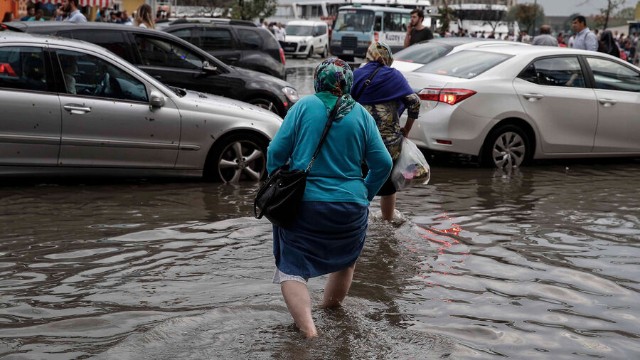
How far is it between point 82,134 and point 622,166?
6.99 metres

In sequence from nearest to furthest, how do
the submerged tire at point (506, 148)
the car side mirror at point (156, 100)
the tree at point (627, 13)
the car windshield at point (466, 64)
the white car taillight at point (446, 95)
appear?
the car side mirror at point (156, 100), the white car taillight at point (446, 95), the submerged tire at point (506, 148), the car windshield at point (466, 64), the tree at point (627, 13)

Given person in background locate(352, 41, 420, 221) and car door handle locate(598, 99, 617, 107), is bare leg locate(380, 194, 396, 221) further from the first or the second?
car door handle locate(598, 99, 617, 107)

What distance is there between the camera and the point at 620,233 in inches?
333

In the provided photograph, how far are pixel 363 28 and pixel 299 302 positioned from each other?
36.9m

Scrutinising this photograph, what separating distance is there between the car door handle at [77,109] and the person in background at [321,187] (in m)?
4.80

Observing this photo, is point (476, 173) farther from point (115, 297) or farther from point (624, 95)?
point (115, 297)

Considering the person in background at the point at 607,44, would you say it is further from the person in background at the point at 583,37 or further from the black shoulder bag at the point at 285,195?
the black shoulder bag at the point at 285,195

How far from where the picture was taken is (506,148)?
1184cm

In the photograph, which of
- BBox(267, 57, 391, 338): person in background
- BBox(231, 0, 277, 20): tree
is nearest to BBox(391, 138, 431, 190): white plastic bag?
BBox(267, 57, 391, 338): person in background

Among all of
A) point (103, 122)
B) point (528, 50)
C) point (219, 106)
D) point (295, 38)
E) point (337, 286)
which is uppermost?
point (528, 50)

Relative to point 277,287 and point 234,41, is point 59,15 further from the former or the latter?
point 277,287

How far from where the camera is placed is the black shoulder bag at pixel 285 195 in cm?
487

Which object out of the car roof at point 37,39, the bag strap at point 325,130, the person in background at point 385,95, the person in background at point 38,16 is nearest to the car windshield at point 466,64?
the person in background at point 385,95

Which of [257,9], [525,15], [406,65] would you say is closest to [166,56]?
[406,65]
